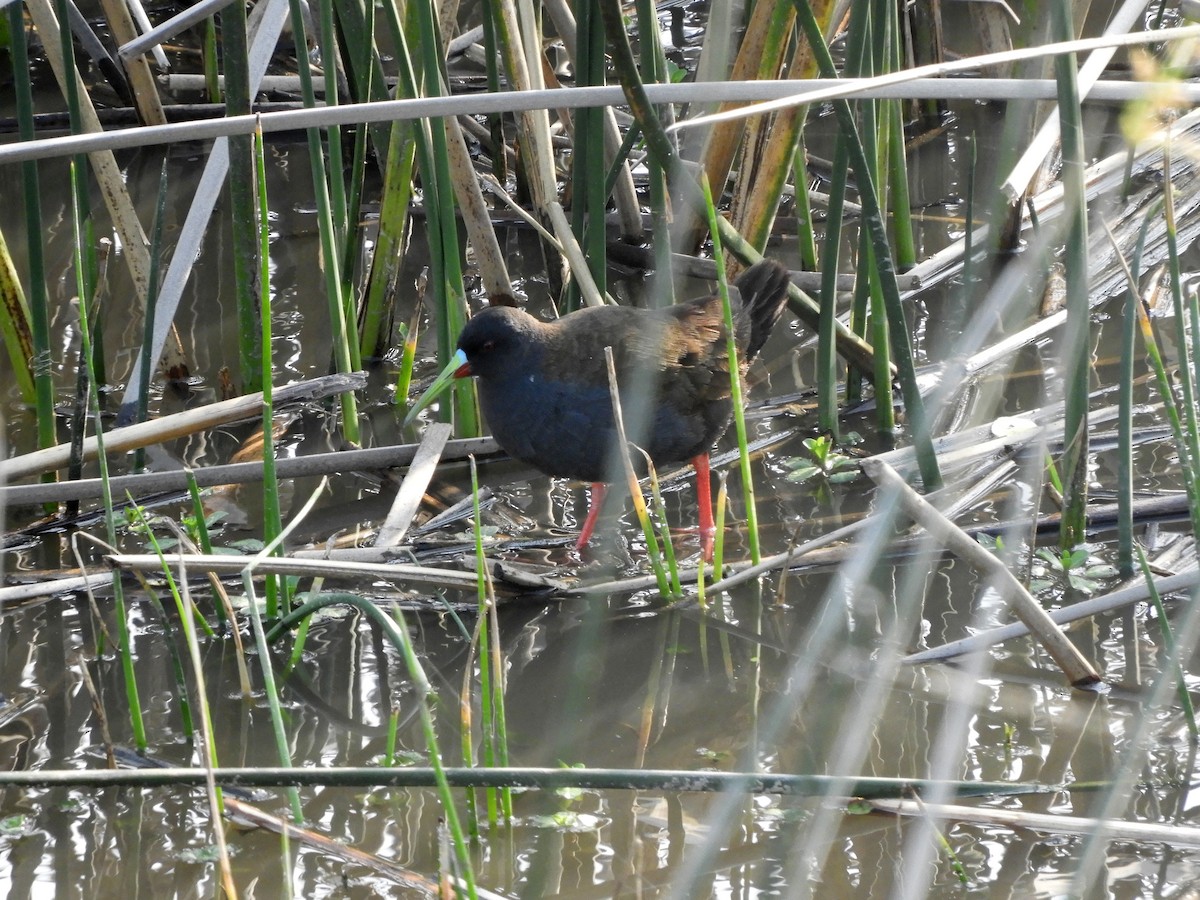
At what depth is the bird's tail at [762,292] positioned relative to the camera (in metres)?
3.09

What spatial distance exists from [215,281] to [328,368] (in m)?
0.83

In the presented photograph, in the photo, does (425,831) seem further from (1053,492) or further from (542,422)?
(1053,492)

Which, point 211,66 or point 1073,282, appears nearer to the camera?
point 1073,282

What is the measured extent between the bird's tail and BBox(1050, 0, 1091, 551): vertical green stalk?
90 centimetres

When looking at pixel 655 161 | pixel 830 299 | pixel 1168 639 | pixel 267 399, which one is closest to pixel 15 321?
pixel 267 399

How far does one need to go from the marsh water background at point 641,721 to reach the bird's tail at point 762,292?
0.34 meters

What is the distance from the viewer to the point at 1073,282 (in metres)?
2.18

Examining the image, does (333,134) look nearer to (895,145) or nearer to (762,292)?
(762,292)

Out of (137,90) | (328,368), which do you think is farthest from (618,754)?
(137,90)

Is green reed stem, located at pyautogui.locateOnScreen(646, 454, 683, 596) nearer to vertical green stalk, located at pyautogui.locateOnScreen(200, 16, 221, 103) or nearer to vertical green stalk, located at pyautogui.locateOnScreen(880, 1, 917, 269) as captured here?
vertical green stalk, located at pyautogui.locateOnScreen(880, 1, 917, 269)

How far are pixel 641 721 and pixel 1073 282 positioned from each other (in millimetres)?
1108

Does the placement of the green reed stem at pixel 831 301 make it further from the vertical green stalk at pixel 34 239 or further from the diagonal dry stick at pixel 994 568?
the vertical green stalk at pixel 34 239

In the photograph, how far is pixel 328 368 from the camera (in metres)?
3.65

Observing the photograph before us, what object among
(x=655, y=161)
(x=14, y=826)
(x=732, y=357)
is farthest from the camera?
(x=655, y=161)
